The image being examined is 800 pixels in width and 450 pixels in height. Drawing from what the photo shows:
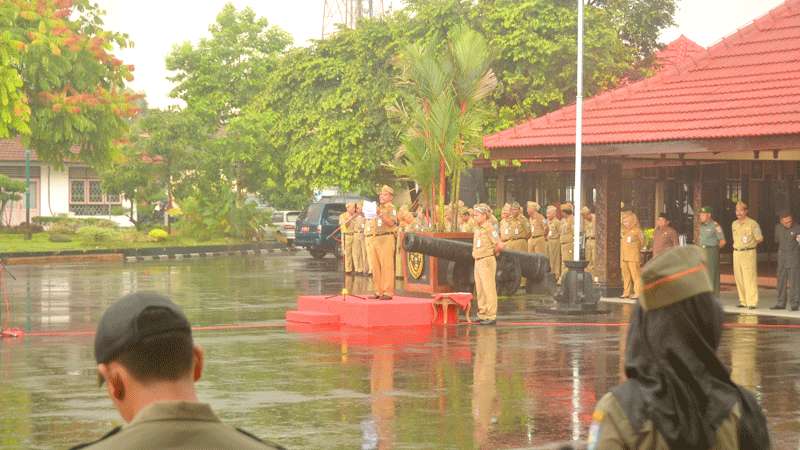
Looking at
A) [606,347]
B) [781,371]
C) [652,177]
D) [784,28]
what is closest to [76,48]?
[652,177]

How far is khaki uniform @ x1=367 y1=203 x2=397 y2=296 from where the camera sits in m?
22.4

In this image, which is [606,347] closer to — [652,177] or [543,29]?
[652,177]

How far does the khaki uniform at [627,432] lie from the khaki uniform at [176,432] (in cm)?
129

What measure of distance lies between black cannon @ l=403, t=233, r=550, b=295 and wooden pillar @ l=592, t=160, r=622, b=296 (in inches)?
43.9

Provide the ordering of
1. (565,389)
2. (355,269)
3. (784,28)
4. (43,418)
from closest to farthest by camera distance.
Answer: (43,418) < (565,389) < (784,28) < (355,269)

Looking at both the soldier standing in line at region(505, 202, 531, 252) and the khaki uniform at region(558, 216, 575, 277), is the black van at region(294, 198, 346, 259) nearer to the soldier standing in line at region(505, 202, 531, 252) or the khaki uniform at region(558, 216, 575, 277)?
the khaki uniform at region(558, 216, 575, 277)

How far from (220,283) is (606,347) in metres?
15.2

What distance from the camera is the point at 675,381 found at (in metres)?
3.97

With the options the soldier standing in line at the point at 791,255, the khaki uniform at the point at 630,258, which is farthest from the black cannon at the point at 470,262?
the soldier standing in line at the point at 791,255

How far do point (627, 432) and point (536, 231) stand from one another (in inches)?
1063

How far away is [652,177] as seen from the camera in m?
33.8

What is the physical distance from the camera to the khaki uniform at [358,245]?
3581 centimetres

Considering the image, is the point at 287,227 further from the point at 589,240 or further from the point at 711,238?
the point at 711,238

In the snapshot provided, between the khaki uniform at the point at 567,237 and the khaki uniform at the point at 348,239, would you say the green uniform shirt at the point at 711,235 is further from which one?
the khaki uniform at the point at 348,239
